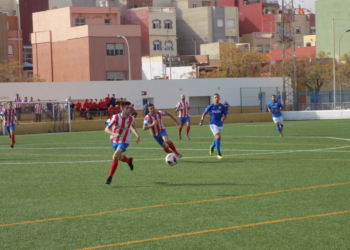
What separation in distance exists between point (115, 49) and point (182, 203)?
57.7 meters

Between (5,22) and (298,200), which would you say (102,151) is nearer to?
(298,200)

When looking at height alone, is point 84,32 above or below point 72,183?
above

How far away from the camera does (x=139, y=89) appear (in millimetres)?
48969

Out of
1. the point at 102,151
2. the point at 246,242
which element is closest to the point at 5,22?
the point at 102,151

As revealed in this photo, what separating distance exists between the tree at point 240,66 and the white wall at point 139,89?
783 inches

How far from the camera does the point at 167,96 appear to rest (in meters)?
50.6

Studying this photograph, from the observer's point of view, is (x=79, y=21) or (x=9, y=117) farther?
(x=79, y=21)

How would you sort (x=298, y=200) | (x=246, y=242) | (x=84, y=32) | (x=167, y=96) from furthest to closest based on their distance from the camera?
(x=84, y=32) → (x=167, y=96) → (x=298, y=200) → (x=246, y=242)

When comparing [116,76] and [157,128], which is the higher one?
[116,76]

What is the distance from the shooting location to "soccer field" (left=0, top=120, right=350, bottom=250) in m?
7.46

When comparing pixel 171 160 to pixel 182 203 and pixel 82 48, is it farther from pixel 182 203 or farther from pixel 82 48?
pixel 82 48

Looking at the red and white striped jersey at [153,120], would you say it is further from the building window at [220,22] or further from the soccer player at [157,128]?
the building window at [220,22]

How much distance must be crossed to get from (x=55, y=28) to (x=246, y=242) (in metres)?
65.2

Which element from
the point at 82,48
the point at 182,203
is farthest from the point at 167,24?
the point at 182,203
